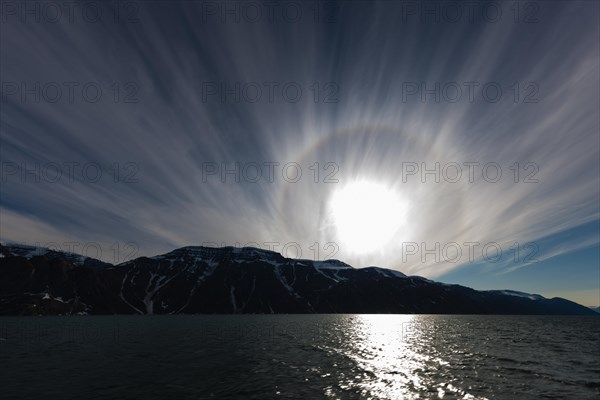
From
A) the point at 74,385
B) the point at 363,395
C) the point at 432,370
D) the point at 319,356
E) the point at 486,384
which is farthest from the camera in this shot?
the point at 319,356

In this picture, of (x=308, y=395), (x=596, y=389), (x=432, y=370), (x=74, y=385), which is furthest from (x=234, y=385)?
(x=596, y=389)

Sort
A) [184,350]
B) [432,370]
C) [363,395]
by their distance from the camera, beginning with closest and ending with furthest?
[363,395] → [432,370] → [184,350]

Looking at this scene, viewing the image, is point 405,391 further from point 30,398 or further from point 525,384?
point 30,398

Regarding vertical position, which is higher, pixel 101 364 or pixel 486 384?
pixel 486 384

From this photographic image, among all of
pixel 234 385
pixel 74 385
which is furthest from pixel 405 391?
pixel 74 385

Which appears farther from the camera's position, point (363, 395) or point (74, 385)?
point (74, 385)

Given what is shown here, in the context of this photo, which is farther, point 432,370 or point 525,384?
point 432,370

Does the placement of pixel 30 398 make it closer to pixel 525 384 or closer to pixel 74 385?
pixel 74 385

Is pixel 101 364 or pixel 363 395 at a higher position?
pixel 363 395

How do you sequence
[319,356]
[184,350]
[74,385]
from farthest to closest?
[184,350] → [319,356] → [74,385]
